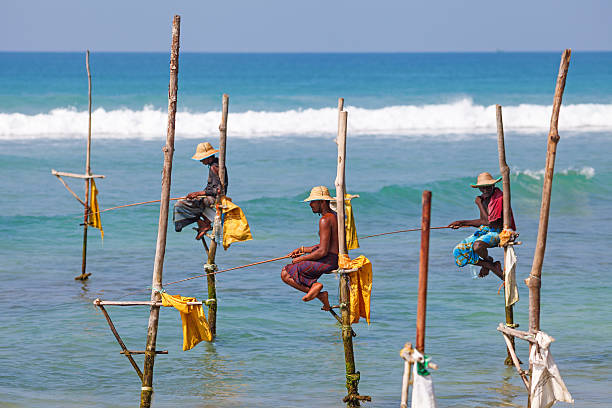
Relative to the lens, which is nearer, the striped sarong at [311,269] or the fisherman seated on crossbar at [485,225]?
the striped sarong at [311,269]

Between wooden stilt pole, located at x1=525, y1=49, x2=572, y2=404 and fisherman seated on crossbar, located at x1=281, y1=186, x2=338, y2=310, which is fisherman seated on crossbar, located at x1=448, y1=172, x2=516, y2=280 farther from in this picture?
wooden stilt pole, located at x1=525, y1=49, x2=572, y2=404

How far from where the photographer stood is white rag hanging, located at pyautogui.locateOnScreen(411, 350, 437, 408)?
5.68 m

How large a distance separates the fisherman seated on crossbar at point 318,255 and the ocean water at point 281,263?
1.02m

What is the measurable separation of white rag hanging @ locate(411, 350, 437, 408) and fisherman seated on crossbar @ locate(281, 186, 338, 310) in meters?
2.28

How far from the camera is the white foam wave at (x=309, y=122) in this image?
32531mm

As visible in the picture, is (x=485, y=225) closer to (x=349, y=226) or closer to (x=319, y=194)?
(x=349, y=226)

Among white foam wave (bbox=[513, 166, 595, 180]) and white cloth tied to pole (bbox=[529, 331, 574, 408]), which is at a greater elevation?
white foam wave (bbox=[513, 166, 595, 180])

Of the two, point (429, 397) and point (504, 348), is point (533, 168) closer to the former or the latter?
point (504, 348)

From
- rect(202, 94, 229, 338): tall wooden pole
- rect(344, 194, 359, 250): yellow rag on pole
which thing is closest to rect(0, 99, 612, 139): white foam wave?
rect(202, 94, 229, 338): tall wooden pole

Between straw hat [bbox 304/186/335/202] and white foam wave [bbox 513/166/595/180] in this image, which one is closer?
straw hat [bbox 304/186/335/202]

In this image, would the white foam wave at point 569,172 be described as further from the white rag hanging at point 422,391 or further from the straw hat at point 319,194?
the white rag hanging at point 422,391

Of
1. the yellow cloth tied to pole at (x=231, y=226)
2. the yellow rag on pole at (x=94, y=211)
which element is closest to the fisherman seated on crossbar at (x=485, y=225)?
the yellow cloth tied to pole at (x=231, y=226)

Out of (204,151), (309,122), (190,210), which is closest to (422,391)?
(204,151)

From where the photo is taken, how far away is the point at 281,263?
46.6 ft
